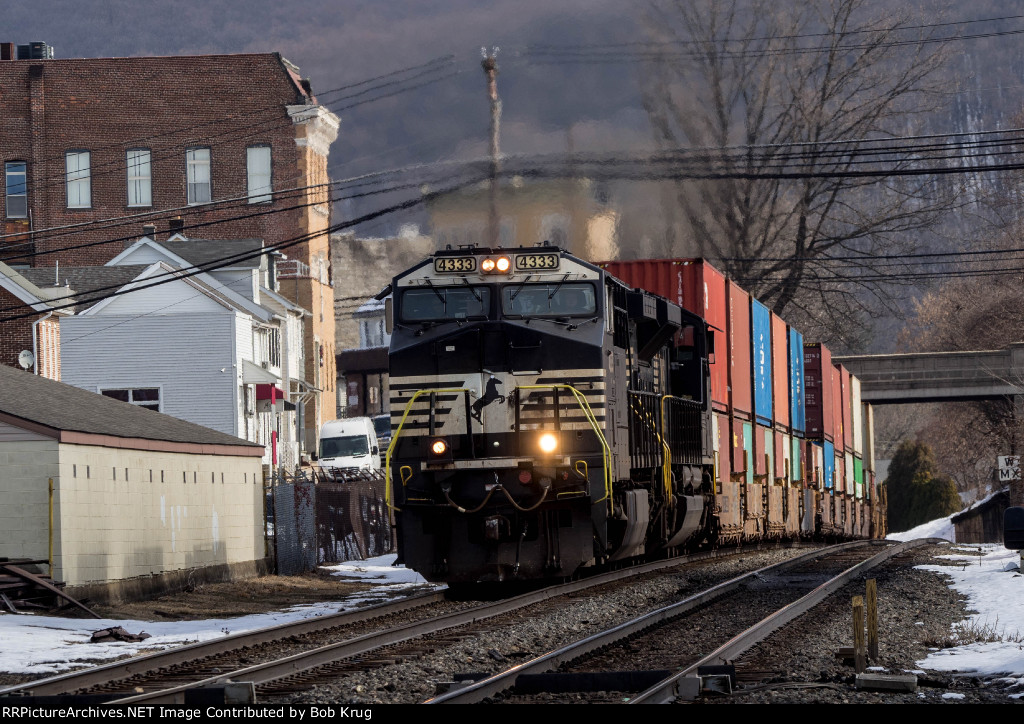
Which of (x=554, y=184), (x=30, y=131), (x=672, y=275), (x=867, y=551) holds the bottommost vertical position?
(x=867, y=551)

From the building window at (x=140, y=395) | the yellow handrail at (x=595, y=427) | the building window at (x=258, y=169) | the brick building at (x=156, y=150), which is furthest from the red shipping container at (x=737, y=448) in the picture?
the building window at (x=258, y=169)

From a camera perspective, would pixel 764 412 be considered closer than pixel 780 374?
Yes

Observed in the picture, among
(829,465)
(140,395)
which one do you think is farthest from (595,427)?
(140,395)

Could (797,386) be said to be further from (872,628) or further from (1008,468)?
(872,628)

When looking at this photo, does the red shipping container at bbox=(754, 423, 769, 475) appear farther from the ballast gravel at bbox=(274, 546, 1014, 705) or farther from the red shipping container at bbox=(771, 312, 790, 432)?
the ballast gravel at bbox=(274, 546, 1014, 705)

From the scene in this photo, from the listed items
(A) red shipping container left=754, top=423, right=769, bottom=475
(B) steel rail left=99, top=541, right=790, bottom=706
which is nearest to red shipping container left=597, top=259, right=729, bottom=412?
(A) red shipping container left=754, top=423, right=769, bottom=475

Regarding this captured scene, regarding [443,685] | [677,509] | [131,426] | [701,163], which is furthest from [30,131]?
[443,685]

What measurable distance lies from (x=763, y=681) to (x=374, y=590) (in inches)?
543

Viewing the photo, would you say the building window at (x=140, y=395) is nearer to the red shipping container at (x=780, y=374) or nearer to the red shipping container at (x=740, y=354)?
the red shipping container at (x=780, y=374)

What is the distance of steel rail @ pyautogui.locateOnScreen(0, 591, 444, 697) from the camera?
1012cm

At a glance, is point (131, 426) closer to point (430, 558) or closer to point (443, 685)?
point (430, 558)

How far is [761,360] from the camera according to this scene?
29.2 m

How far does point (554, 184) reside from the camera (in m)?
28.5

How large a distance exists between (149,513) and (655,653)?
11392mm
